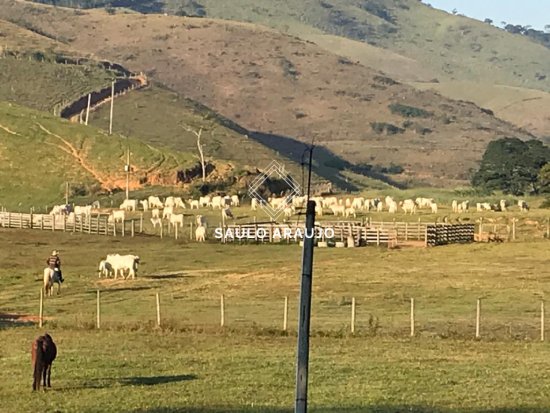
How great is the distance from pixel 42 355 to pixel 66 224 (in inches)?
1948

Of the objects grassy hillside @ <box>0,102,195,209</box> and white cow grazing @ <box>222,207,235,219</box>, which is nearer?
white cow grazing @ <box>222,207,235,219</box>

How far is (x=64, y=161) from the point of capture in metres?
110

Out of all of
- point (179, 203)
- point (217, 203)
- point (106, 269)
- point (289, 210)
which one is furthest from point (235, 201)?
point (106, 269)

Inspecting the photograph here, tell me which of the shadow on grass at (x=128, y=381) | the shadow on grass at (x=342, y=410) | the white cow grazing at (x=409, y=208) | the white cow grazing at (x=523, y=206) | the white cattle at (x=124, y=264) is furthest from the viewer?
the white cow grazing at (x=523, y=206)

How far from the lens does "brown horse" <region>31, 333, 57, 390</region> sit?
23.0 m

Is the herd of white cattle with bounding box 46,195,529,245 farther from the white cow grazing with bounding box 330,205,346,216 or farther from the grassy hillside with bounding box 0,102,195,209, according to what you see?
the grassy hillside with bounding box 0,102,195,209

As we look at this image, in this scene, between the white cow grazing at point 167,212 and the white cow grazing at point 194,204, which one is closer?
→ the white cow grazing at point 167,212

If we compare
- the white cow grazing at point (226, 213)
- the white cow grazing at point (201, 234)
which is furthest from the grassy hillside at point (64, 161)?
the white cow grazing at point (201, 234)

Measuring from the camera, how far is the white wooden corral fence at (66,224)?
70.2m

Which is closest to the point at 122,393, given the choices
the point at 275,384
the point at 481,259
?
the point at 275,384

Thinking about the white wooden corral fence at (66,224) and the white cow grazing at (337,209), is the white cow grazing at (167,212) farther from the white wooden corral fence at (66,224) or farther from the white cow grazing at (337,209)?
the white cow grazing at (337,209)

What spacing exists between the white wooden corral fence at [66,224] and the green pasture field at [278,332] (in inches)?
375

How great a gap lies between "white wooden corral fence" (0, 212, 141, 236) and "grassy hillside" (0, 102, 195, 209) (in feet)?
76.7

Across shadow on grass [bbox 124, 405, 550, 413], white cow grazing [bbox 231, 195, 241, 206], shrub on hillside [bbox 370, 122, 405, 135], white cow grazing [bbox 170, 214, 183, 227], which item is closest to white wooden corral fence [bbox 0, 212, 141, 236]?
white cow grazing [bbox 170, 214, 183, 227]
